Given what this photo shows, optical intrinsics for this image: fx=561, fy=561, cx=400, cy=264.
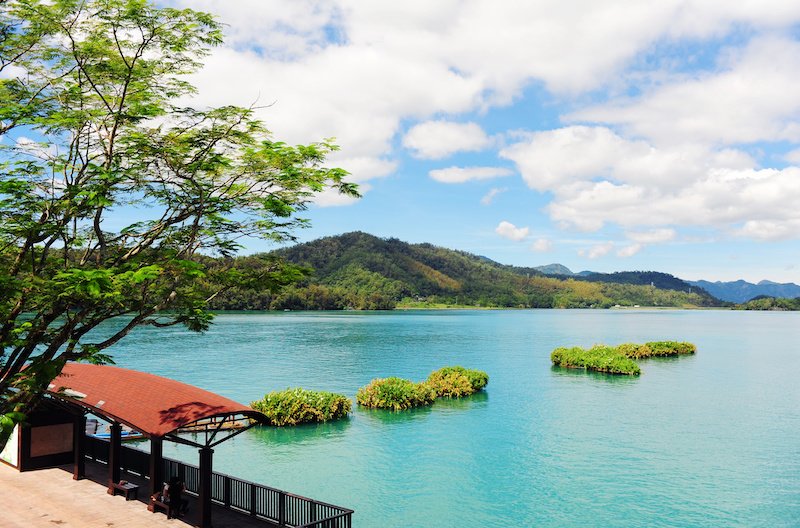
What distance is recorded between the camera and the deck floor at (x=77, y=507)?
16906 mm

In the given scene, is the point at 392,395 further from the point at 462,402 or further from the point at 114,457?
the point at 114,457

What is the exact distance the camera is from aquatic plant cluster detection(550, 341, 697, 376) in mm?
65312

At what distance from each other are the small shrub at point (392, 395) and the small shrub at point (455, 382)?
13.4 ft

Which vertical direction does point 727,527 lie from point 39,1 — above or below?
below

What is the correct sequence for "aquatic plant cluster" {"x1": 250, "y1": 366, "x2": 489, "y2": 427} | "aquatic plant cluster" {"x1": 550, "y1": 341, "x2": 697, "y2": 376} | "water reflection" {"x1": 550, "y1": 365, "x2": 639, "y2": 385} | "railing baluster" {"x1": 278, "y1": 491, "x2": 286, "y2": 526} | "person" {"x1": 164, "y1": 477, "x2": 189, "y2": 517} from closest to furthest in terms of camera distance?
"railing baluster" {"x1": 278, "y1": 491, "x2": 286, "y2": 526} < "person" {"x1": 164, "y1": 477, "x2": 189, "y2": 517} < "aquatic plant cluster" {"x1": 250, "y1": 366, "x2": 489, "y2": 427} < "water reflection" {"x1": 550, "y1": 365, "x2": 639, "y2": 385} < "aquatic plant cluster" {"x1": 550, "y1": 341, "x2": 697, "y2": 376}

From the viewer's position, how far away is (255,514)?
706 inches

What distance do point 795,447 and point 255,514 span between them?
115ft

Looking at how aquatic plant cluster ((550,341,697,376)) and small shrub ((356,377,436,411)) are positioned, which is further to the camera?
aquatic plant cluster ((550,341,697,376))

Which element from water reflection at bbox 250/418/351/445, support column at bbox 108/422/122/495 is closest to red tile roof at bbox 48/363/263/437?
support column at bbox 108/422/122/495

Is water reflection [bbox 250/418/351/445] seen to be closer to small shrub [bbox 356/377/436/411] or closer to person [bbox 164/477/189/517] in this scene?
small shrub [bbox 356/377/436/411]

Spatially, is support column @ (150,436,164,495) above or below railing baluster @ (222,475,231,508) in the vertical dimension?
above

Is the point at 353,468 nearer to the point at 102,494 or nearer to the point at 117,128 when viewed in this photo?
the point at 102,494

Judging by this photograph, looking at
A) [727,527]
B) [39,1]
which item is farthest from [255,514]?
[727,527]

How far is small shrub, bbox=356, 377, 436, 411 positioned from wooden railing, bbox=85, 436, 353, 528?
24.2m
